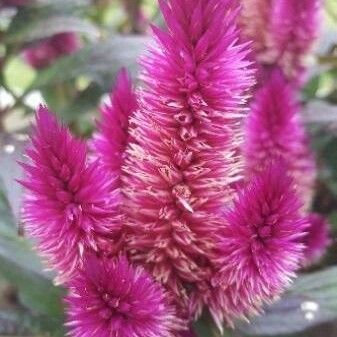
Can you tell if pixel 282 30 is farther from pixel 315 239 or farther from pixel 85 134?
pixel 85 134

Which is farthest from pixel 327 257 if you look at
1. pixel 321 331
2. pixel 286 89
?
pixel 286 89

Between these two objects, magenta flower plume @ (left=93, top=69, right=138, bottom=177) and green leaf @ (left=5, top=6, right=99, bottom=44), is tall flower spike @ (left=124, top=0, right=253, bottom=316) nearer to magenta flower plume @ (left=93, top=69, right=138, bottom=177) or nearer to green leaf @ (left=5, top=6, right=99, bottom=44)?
magenta flower plume @ (left=93, top=69, right=138, bottom=177)

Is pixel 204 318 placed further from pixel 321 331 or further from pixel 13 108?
pixel 13 108

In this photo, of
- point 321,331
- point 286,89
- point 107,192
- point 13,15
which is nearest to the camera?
point 107,192

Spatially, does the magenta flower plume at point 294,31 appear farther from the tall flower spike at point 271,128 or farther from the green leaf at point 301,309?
the green leaf at point 301,309

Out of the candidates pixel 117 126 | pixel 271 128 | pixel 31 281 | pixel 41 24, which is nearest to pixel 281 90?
pixel 271 128

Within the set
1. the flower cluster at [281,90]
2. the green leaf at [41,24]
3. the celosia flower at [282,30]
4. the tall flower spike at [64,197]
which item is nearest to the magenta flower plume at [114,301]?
the tall flower spike at [64,197]

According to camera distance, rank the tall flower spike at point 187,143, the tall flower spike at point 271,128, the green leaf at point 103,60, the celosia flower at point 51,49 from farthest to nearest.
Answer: the celosia flower at point 51,49 → the green leaf at point 103,60 → the tall flower spike at point 271,128 → the tall flower spike at point 187,143

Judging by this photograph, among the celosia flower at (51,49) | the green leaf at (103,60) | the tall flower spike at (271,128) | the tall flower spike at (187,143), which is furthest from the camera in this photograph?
the celosia flower at (51,49)
